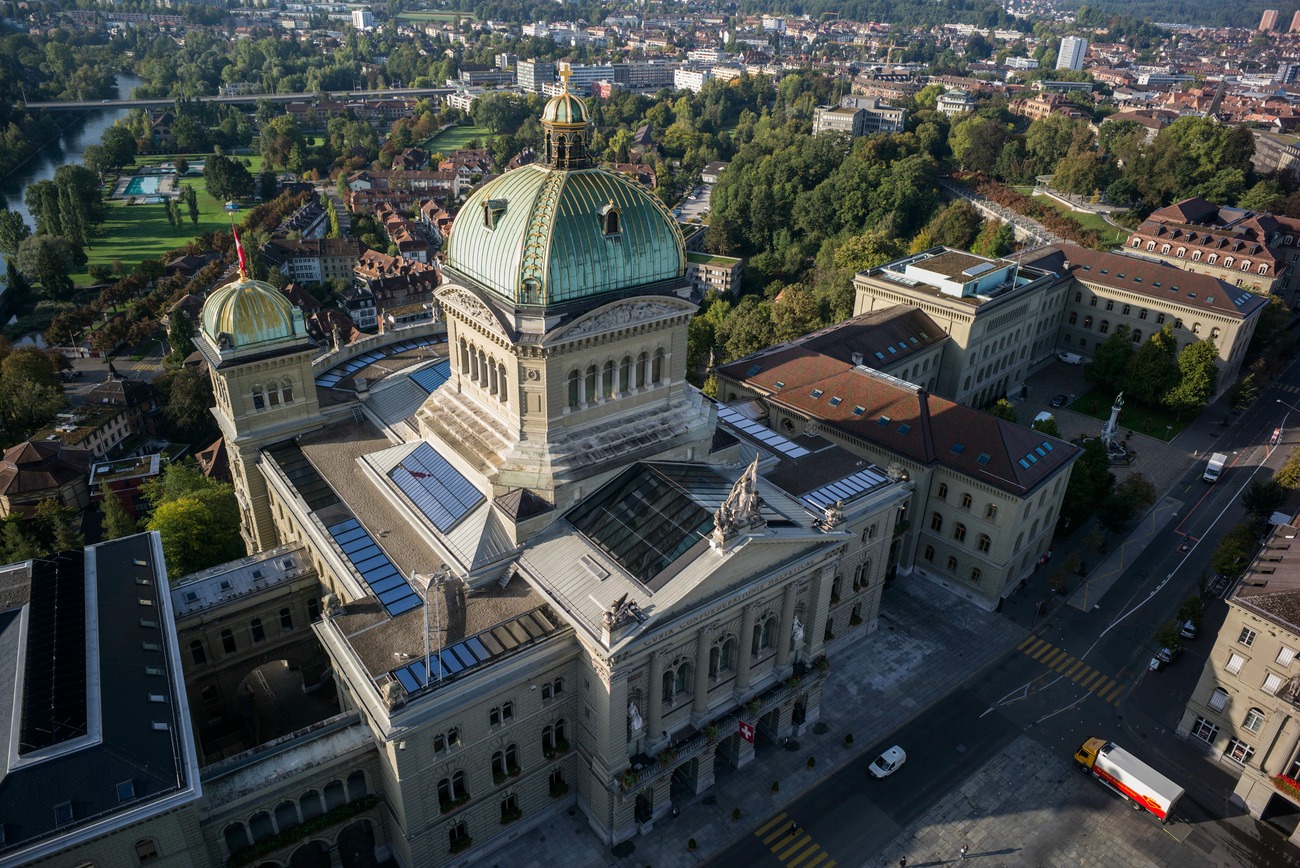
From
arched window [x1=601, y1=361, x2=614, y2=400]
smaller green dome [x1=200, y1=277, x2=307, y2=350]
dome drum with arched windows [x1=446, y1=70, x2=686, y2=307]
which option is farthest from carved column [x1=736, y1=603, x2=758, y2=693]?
smaller green dome [x1=200, y1=277, x2=307, y2=350]

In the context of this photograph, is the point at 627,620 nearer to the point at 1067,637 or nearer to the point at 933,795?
the point at 933,795

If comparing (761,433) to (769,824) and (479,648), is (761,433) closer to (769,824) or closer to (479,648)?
(769,824)

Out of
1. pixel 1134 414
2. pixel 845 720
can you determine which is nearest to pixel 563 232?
pixel 845 720

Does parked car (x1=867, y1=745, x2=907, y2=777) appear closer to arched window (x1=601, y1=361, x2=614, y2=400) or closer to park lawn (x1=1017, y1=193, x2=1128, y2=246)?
arched window (x1=601, y1=361, x2=614, y2=400)

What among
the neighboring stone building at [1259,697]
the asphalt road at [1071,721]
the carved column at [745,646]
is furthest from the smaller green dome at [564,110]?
the neighboring stone building at [1259,697]

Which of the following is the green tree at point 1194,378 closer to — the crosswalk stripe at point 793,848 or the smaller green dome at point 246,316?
the crosswalk stripe at point 793,848

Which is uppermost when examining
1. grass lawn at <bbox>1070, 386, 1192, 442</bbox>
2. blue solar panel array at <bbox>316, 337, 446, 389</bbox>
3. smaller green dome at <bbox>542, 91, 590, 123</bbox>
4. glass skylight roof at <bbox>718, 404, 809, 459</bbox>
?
smaller green dome at <bbox>542, 91, 590, 123</bbox>

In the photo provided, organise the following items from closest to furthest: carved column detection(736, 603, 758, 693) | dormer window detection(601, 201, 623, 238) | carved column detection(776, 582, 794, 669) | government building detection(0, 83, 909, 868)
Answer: government building detection(0, 83, 909, 868), dormer window detection(601, 201, 623, 238), carved column detection(736, 603, 758, 693), carved column detection(776, 582, 794, 669)
